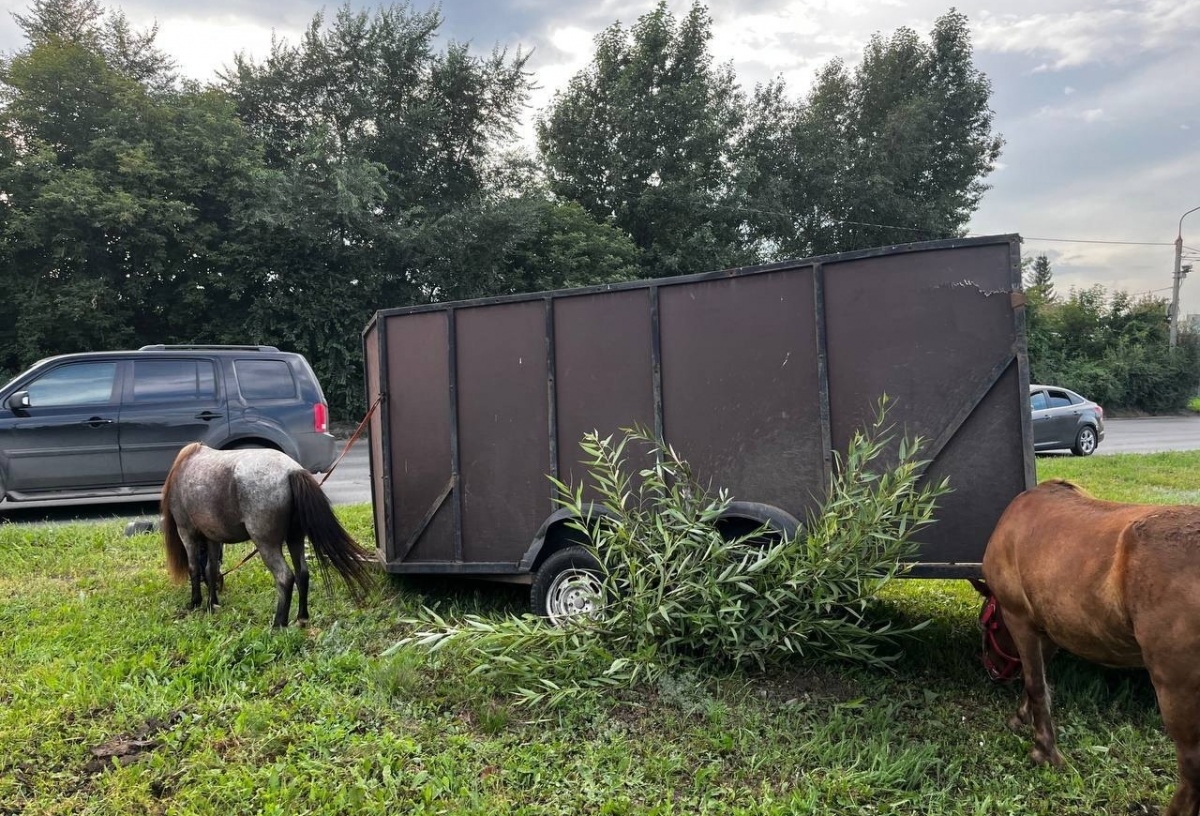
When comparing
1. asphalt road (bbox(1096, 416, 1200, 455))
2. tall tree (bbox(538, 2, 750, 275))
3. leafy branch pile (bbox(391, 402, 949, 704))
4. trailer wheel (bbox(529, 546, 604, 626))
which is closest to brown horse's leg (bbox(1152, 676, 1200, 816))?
leafy branch pile (bbox(391, 402, 949, 704))

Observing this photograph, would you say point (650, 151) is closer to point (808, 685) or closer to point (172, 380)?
point (172, 380)

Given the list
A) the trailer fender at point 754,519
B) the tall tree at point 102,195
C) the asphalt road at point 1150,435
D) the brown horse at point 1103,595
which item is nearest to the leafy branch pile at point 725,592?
the trailer fender at point 754,519

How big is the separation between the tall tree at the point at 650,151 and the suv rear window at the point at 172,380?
54.0 ft

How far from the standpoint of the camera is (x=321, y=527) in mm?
4336

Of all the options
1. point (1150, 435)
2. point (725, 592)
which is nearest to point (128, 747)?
point (725, 592)

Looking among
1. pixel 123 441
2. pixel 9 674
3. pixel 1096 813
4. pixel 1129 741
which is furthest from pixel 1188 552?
pixel 123 441

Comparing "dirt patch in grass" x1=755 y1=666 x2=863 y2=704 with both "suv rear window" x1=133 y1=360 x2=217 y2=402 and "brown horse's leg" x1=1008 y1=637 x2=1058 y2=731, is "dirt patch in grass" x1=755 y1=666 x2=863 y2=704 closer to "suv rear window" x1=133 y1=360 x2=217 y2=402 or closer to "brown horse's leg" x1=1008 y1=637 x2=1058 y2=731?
"brown horse's leg" x1=1008 y1=637 x2=1058 y2=731

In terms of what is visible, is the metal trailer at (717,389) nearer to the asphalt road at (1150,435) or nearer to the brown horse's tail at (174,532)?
the brown horse's tail at (174,532)

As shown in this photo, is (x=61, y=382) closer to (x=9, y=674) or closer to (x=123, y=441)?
(x=123, y=441)

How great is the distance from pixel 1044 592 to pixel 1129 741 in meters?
0.90

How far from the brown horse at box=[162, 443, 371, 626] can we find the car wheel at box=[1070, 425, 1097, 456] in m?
Answer: 13.4

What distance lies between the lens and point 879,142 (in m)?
27.5

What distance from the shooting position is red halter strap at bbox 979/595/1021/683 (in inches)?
128

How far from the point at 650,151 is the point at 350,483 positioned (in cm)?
1699
